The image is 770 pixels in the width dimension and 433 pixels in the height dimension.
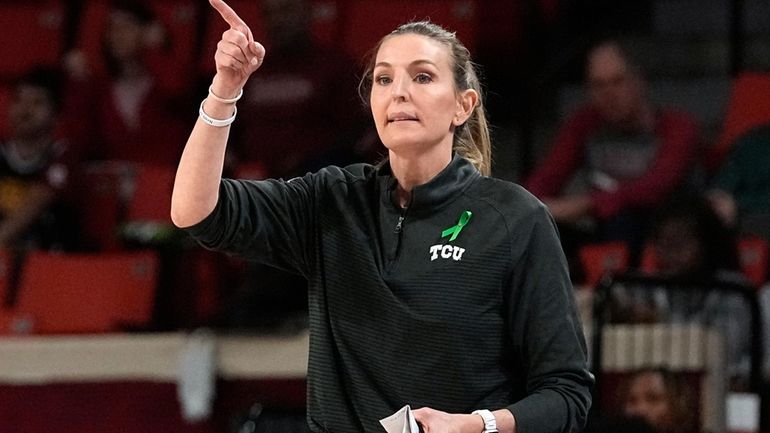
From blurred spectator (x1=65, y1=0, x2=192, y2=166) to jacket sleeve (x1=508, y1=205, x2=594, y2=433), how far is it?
437 centimetres

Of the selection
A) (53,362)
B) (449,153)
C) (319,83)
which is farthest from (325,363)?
(319,83)

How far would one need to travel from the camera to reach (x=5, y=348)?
513 cm

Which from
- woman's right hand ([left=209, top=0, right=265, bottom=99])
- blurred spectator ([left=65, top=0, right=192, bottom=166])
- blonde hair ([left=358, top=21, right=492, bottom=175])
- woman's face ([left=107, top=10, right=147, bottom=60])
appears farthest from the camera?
woman's face ([left=107, top=10, right=147, bottom=60])

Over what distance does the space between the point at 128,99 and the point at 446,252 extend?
15.1ft

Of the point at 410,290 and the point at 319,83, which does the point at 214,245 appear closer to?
the point at 410,290

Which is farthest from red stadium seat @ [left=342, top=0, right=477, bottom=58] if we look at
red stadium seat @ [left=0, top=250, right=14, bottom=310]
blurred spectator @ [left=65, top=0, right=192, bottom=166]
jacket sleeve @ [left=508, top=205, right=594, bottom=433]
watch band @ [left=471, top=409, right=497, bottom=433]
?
watch band @ [left=471, top=409, right=497, bottom=433]

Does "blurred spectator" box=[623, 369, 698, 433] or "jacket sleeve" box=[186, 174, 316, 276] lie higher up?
"jacket sleeve" box=[186, 174, 316, 276]

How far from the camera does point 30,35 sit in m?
7.48

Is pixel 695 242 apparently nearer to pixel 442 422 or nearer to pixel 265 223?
pixel 265 223

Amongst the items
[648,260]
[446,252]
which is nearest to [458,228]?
[446,252]

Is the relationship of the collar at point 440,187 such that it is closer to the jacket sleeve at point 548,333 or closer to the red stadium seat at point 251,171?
the jacket sleeve at point 548,333

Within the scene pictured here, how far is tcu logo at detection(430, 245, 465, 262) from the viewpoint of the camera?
2.29m

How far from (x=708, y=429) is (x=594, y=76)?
1.77 m

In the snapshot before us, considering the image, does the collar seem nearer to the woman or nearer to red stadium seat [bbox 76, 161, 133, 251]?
the woman
